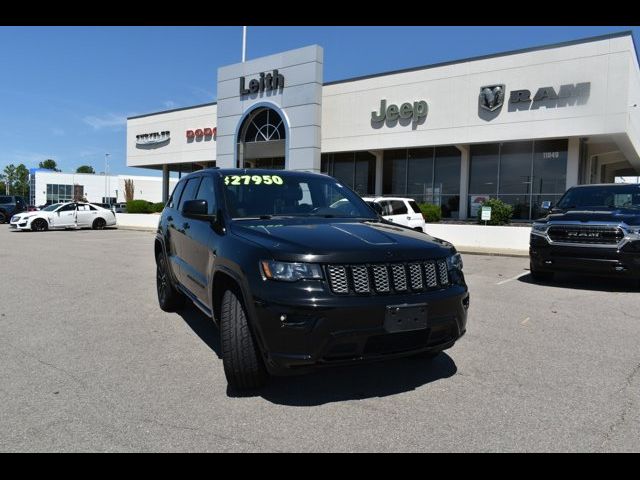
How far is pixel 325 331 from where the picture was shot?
120 inches

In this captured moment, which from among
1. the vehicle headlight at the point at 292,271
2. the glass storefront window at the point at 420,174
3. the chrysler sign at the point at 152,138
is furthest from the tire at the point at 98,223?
the vehicle headlight at the point at 292,271

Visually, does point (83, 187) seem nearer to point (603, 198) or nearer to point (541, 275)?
point (541, 275)

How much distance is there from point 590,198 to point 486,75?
1359 cm

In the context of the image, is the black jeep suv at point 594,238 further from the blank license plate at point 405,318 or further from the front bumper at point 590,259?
the blank license plate at point 405,318

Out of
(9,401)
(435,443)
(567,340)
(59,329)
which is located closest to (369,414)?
(435,443)

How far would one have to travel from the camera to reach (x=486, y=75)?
2117 cm

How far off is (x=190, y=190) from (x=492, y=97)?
60.6ft

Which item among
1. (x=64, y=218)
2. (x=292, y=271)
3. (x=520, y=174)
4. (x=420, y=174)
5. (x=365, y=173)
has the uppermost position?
(x=365, y=173)

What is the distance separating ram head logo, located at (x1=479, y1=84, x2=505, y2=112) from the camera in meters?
20.7

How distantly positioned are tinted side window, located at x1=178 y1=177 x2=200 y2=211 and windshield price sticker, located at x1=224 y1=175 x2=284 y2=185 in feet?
2.81

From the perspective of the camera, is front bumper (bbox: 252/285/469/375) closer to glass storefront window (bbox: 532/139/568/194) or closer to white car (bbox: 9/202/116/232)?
glass storefront window (bbox: 532/139/568/194)

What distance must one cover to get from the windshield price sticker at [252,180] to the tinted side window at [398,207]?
11480mm

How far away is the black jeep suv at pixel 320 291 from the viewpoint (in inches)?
122

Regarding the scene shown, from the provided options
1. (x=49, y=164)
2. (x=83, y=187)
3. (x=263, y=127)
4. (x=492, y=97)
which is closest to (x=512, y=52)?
(x=492, y=97)
